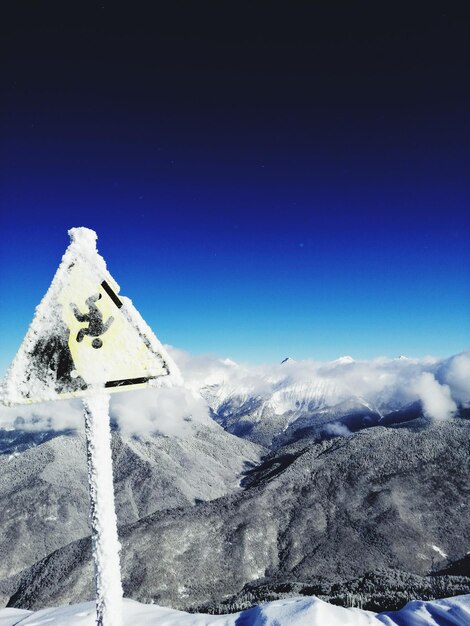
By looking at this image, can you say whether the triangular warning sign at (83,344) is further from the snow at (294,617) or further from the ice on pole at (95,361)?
the snow at (294,617)

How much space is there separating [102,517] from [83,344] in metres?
1.63

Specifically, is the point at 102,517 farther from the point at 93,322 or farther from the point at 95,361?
the point at 93,322

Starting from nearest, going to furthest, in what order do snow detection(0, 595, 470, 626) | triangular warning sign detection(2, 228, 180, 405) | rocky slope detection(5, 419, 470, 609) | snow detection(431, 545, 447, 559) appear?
1. triangular warning sign detection(2, 228, 180, 405)
2. snow detection(0, 595, 470, 626)
3. rocky slope detection(5, 419, 470, 609)
4. snow detection(431, 545, 447, 559)

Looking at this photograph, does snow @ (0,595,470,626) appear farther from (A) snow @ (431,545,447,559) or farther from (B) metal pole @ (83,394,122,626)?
Answer: (A) snow @ (431,545,447,559)

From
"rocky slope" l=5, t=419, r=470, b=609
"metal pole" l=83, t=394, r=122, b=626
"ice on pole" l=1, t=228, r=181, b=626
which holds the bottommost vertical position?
"rocky slope" l=5, t=419, r=470, b=609

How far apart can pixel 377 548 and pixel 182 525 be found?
64.9m

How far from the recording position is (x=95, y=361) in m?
3.41

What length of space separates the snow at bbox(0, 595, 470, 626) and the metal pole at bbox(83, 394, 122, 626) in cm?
1092

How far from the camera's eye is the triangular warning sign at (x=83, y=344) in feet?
11.1

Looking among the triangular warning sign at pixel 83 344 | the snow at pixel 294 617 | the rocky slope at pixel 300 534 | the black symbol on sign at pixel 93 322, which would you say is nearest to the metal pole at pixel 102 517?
the triangular warning sign at pixel 83 344

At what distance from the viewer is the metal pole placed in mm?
3404

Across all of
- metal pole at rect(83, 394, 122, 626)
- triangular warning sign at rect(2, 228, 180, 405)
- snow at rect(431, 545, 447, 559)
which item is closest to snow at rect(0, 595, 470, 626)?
metal pole at rect(83, 394, 122, 626)

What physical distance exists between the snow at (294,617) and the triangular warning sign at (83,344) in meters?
12.3

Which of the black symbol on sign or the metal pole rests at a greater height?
the black symbol on sign
